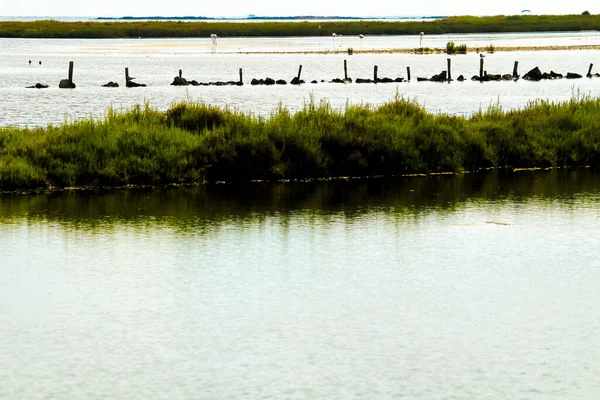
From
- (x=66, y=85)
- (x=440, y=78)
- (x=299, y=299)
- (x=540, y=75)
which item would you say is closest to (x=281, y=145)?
(x=299, y=299)

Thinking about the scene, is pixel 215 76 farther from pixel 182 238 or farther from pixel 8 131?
pixel 182 238

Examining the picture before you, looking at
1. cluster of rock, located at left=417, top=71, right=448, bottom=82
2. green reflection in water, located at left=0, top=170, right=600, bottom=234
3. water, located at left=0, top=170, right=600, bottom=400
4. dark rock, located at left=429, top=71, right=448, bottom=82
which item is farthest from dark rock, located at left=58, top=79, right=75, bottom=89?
water, located at left=0, top=170, right=600, bottom=400

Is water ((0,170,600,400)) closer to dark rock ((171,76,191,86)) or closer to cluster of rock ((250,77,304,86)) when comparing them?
dark rock ((171,76,191,86))

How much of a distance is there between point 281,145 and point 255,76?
69.5 m

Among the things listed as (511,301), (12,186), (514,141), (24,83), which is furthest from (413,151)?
(24,83)

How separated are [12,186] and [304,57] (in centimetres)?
10918

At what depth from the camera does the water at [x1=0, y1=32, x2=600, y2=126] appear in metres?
62.7

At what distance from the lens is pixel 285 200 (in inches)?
896

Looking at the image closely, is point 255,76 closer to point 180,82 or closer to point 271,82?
point 271,82

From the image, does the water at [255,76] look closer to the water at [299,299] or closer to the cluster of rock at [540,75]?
the cluster of rock at [540,75]

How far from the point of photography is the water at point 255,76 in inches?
2470

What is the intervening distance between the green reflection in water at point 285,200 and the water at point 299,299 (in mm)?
114

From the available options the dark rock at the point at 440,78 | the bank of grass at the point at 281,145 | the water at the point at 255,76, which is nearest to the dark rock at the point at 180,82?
the water at the point at 255,76

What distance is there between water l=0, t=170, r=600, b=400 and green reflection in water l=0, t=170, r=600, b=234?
11 cm
